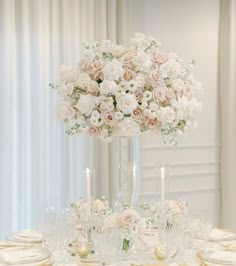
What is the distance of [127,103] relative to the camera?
6.46 ft

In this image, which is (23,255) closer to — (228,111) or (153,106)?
(153,106)

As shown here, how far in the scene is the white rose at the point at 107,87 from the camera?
1974 mm

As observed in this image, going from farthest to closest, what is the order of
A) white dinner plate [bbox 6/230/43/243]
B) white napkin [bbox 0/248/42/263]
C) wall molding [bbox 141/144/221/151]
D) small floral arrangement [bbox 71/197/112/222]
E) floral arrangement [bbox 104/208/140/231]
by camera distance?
wall molding [bbox 141/144/221/151] → white dinner plate [bbox 6/230/43/243] → small floral arrangement [bbox 71/197/112/222] → white napkin [bbox 0/248/42/263] → floral arrangement [bbox 104/208/140/231]

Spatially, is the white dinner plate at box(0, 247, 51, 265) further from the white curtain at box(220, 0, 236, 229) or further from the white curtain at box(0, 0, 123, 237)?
the white curtain at box(220, 0, 236, 229)

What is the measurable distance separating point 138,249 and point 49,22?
215 centimetres

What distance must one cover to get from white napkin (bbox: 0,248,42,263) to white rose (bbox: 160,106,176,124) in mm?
752

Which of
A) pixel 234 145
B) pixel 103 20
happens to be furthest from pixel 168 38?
pixel 234 145

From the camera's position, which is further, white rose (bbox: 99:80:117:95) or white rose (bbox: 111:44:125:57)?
white rose (bbox: 111:44:125:57)

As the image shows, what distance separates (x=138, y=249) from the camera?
6.98ft

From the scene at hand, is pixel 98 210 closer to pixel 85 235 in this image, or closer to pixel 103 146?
pixel 85 235

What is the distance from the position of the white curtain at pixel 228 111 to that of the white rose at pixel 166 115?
254 centimetres

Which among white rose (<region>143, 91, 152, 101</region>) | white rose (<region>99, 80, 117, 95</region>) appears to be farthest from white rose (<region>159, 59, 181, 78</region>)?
white rose (<region>99, 80, 117, 95</region>)

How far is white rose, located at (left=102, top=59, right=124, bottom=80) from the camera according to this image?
198 cm

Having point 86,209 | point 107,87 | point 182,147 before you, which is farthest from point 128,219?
point 182,147
